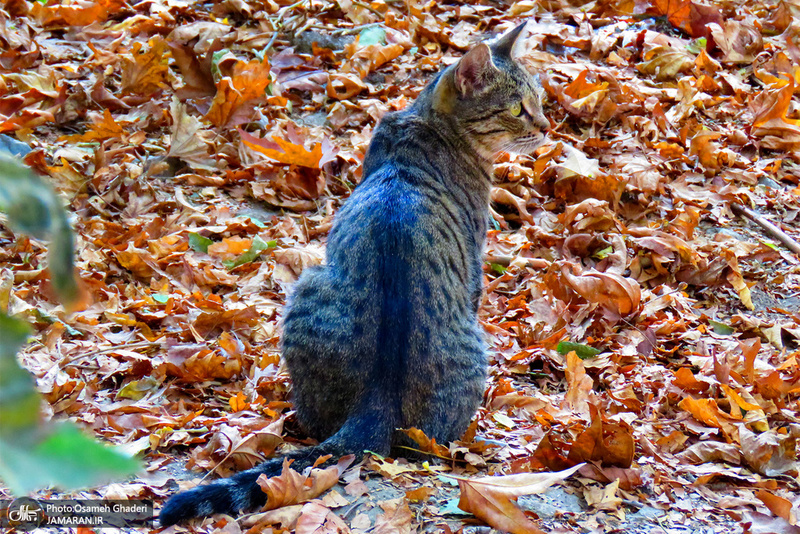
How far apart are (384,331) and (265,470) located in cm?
60

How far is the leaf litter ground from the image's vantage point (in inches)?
98.5

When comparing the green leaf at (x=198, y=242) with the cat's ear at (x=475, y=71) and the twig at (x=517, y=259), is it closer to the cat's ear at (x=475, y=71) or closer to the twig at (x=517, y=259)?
the twig at (x=517, y=259)

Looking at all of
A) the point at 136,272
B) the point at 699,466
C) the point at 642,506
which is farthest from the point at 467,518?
the point at 136,272

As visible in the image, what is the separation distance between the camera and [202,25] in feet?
17.4

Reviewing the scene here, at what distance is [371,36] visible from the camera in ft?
18.1

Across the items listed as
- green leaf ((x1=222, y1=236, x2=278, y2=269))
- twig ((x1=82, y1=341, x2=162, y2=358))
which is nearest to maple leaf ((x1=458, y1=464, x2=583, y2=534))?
twig ((x1=82, y1=341, x2=162, y2=358))

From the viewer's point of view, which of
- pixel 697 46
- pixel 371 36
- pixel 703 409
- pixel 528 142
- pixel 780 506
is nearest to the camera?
pixel 780 506

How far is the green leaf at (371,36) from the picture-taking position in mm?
5484

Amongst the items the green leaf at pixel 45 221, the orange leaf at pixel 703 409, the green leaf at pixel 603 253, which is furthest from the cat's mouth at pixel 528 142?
the green leaf at pixel 45 221

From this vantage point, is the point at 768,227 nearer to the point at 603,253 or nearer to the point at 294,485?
the point at 603,253

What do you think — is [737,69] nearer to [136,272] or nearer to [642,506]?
[642,506]

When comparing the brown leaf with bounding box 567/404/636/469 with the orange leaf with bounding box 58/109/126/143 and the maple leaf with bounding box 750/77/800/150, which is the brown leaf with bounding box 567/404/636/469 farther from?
the orange leaf with bounding box 58/109/126/143

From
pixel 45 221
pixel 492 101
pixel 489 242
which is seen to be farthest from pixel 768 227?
pixel 45 221

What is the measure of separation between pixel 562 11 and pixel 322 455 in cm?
453
